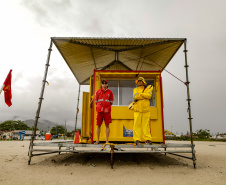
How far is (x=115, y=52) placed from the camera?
23.6 ft

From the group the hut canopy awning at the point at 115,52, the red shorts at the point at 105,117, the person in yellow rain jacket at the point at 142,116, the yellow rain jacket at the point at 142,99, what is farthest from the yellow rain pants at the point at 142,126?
the hut canopy awning at the point at 115,52

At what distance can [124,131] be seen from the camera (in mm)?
5570

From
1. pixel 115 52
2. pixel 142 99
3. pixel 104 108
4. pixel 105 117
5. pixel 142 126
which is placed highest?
pixel 115 52

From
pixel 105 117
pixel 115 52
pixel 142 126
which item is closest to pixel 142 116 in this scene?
pixel 142 126

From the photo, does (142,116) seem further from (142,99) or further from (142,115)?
(142,99)

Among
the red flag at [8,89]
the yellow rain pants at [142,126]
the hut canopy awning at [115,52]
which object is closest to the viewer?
the yellow rain pants at [142,126]

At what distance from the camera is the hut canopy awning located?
226 inches

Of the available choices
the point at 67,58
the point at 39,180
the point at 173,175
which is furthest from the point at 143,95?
the point at 67,58

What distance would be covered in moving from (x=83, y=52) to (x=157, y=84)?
3.34 metres

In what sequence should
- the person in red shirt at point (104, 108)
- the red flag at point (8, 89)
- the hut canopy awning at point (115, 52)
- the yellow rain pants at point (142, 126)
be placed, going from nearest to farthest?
the yellow rain pants at point (142, 126) → the person in red shirt at point (104, 108) → the hut canopy awning at point (115, 52) → the red flag at point (8, 89)

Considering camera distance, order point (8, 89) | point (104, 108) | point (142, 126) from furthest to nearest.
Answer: point (8, 89), point (104, 108), point (142, 126)

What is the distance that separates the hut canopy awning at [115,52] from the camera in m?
5.74

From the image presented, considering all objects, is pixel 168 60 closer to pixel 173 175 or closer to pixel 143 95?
pixel 143 95

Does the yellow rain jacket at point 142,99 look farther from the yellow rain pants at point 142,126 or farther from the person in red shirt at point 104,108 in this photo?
the person in red shirt at point 104,108
